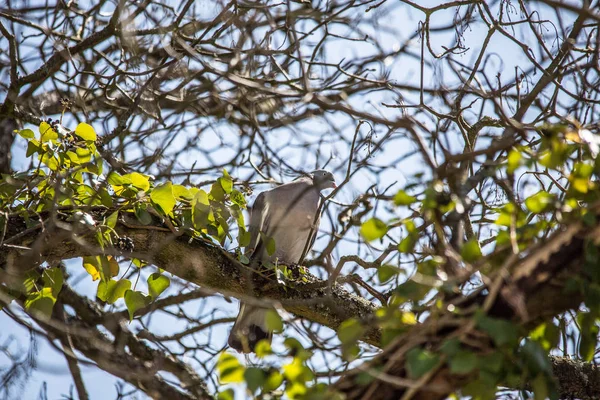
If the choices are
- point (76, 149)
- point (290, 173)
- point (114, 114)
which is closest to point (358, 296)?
point (290, 173)

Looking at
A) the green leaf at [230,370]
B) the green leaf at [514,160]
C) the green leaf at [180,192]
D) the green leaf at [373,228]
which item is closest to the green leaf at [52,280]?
the green leaf at [180,192]

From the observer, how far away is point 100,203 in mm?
2932

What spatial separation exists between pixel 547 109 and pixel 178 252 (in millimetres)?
2008

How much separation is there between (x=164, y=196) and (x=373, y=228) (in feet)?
4.35

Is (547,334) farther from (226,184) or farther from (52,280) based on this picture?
(52,280)

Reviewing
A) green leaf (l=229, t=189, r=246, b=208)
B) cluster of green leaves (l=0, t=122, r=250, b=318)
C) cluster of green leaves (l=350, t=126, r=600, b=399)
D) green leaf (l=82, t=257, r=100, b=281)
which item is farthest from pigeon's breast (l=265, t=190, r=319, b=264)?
cluster of green leaves (l=350, t=126, r=600, b=399)

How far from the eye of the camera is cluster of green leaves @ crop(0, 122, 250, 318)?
2.79 meters

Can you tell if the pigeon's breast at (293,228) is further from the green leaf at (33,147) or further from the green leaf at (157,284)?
the green leaf at (33,147)

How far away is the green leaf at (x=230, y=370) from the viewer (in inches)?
63.3

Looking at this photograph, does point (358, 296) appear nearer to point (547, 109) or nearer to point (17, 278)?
point (547, 109)

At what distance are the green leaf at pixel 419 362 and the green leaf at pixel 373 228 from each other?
0.38 meters

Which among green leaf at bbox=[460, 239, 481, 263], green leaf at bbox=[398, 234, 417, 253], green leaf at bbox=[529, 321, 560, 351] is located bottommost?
green leaf at bbox=[529, 321, 560, 351]

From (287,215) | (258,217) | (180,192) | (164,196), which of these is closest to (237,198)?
(180,192)

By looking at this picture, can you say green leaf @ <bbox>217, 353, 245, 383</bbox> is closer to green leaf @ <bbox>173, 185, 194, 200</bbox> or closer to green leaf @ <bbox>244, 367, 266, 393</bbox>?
green leaf @ <bbox>244, 367, 266, 393</bbox>
